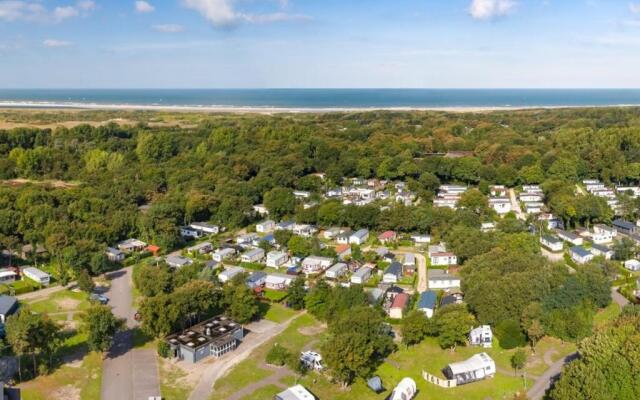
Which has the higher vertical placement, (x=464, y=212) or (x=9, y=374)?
(x=464, y=212)

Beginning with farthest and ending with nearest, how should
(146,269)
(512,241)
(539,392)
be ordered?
(512,241) → (146,269) → (539,392)

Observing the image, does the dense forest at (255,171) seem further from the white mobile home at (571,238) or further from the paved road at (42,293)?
the white mobile home at (571,238)

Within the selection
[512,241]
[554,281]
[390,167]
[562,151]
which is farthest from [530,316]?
[562,151]

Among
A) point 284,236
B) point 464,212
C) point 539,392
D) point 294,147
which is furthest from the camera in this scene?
point 294,147

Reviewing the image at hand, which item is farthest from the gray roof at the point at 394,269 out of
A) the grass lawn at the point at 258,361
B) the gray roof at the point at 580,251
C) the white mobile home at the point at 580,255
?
the gray roof at the point at 580,251

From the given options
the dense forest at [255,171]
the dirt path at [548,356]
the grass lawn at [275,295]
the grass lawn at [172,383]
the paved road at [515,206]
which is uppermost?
the dense forest at [255,171]

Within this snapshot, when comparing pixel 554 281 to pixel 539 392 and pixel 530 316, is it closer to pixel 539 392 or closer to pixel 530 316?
pixel 530 316

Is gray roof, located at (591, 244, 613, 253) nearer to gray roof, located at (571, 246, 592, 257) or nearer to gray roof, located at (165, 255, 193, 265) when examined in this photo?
gray roof, located at (571, 246, 592, 257)
